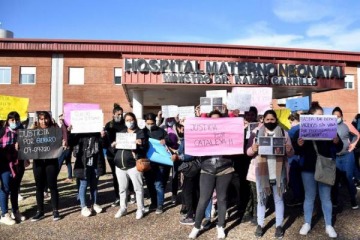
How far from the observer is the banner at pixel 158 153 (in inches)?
256

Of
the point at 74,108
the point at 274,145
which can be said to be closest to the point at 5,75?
the point at 74,108

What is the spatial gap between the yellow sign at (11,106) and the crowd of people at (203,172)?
1.30 meters

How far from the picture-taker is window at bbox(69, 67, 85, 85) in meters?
25.7

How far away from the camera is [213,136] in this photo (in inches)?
202

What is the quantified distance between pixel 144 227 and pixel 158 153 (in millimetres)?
1480

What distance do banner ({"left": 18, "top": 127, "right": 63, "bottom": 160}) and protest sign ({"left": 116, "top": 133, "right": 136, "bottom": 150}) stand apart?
42.3 inches

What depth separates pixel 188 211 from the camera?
5.85m

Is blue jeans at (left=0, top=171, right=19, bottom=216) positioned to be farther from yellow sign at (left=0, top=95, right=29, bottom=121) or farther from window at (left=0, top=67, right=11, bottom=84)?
window at (left=0, top=67, right=11, bottom=84)

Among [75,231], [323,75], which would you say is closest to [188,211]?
[75,231]

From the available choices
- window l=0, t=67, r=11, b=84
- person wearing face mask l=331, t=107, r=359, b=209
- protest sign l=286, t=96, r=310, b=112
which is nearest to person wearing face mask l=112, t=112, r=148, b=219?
person wearing face mask l=331, t=107, r=359, b=209

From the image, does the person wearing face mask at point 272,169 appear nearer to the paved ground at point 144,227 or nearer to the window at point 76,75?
the paved ground at point 144,227

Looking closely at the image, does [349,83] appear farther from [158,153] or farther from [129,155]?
[129,155]

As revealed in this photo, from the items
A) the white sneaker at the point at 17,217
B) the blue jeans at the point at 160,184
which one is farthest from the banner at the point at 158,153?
the white sneaker at the point at 17,217

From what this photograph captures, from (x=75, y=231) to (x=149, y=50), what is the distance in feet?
62.6
